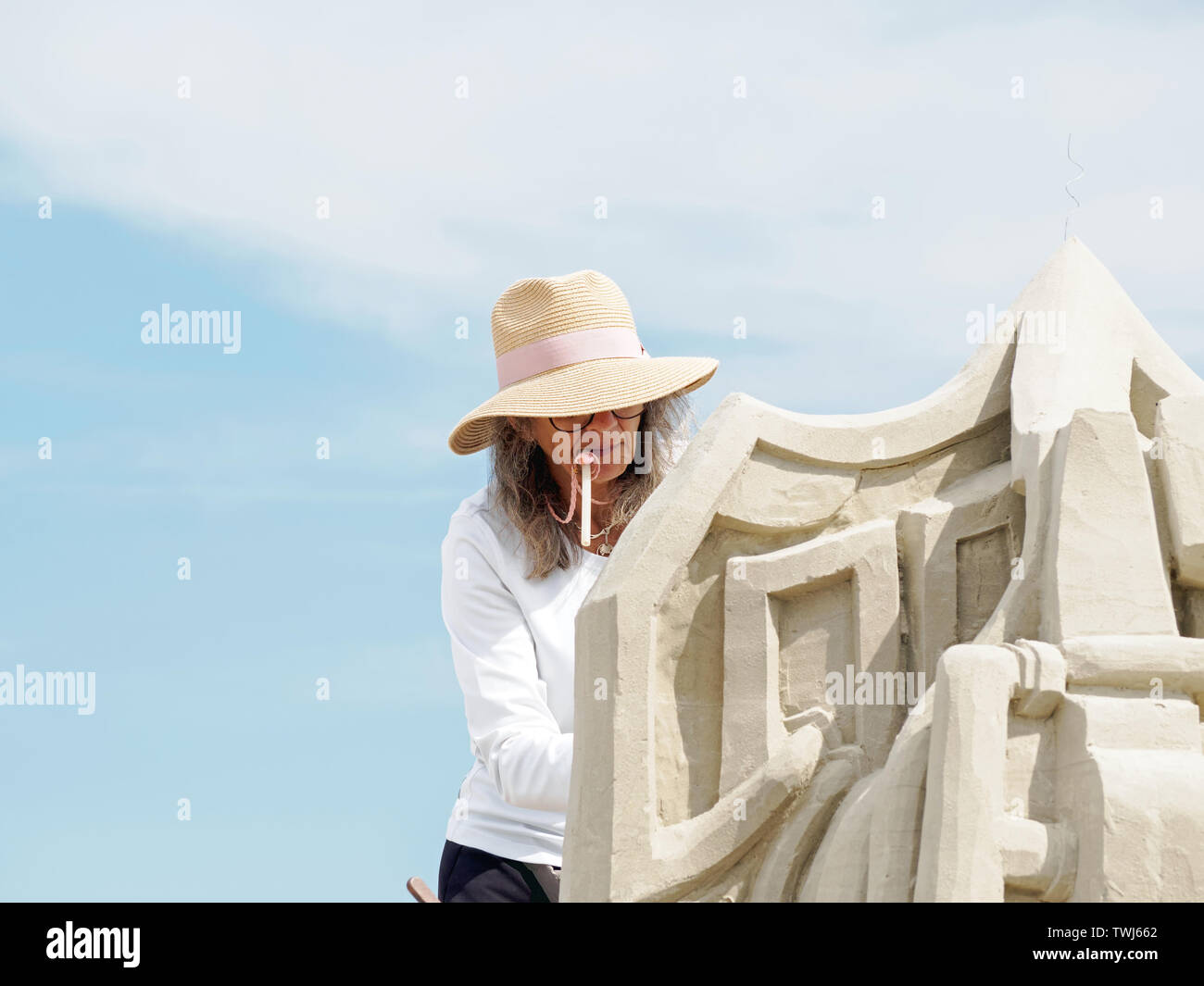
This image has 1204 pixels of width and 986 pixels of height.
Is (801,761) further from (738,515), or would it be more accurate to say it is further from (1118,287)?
(1118,287)

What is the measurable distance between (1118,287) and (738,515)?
150cm

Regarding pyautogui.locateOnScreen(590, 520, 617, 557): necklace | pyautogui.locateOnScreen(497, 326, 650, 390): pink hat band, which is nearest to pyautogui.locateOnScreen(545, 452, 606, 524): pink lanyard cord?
pyautogui.locateOnScreen(590, 520, 617, 557): necklace

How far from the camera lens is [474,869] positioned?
4.36 metres

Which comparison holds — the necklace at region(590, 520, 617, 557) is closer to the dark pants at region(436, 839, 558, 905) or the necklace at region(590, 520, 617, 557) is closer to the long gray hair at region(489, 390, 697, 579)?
the long gray hair at region(489, 390, 697, 579)

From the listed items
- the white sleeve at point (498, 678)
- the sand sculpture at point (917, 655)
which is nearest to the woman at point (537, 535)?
the white sleeve at point (498, 678)

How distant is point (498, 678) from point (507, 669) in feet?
0.11

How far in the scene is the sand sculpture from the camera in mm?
3480

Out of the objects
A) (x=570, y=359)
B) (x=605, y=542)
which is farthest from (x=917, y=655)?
(x=570, y=359)

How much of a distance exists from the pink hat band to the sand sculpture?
0.46 meters

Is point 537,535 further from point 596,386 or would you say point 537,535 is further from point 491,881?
point 491,881

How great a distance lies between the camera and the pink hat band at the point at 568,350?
4516 millimetres

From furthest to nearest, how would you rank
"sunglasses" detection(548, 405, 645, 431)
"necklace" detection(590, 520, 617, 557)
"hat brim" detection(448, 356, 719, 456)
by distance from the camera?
"necklace" detection(590, 520, 617, 557) → "sunglasses" detection(548, 405, 645, 431) → "hat brim" detection(448, 356, 719, 456)

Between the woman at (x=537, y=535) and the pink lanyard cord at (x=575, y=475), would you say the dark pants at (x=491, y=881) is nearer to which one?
the woman at (x=537, y=535)
